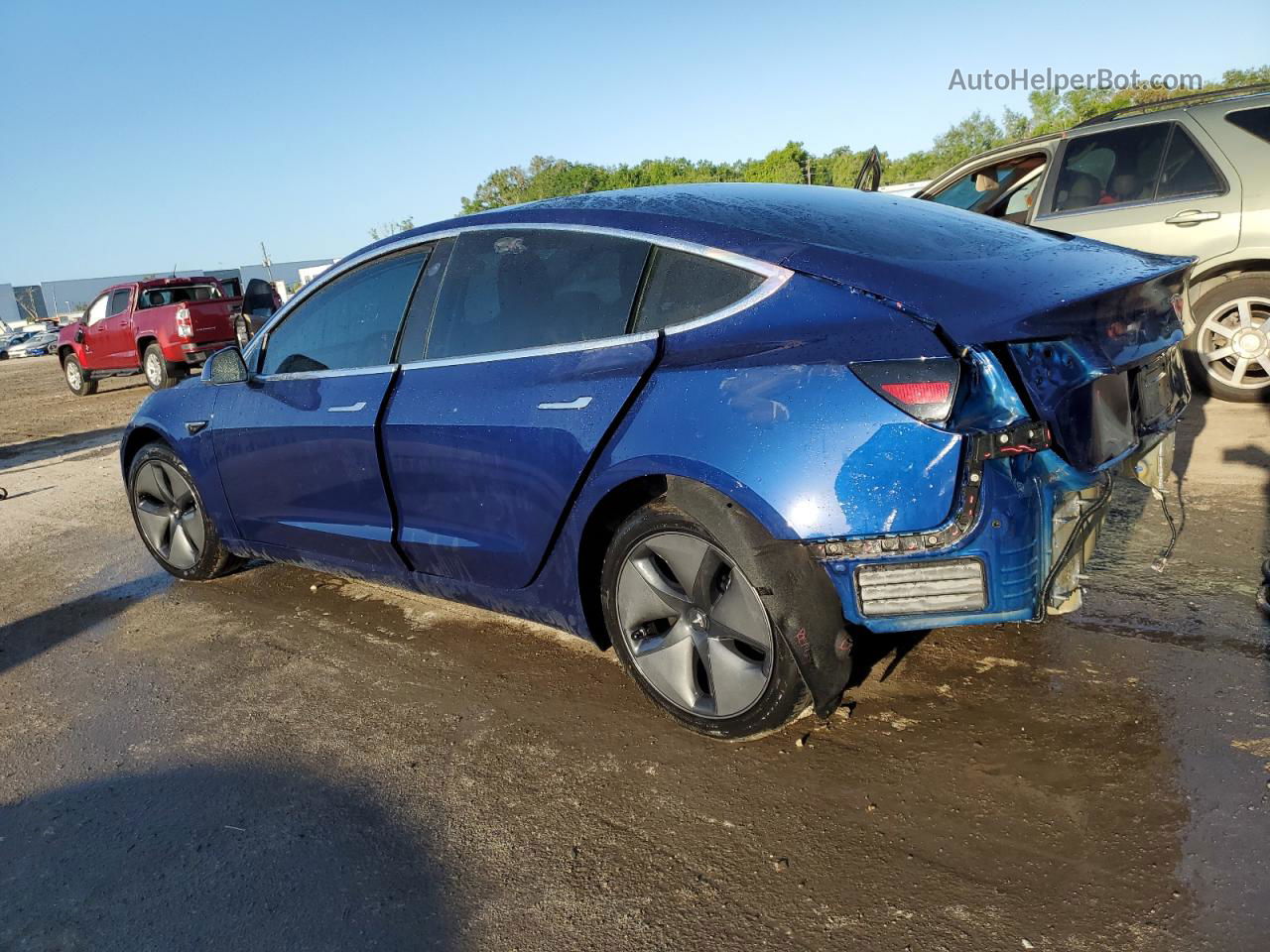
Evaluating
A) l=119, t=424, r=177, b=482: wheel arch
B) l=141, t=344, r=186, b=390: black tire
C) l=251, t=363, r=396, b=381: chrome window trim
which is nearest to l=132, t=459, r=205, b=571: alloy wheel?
l=119, t=424, r=177, b=482: wheel arch

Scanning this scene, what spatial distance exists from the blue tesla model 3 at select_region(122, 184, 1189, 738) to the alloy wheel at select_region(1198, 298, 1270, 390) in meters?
3.53

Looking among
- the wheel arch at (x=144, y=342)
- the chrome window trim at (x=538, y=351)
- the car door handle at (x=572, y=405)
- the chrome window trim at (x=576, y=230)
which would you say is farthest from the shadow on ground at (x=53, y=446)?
the car door handle at (x=572, y=405)

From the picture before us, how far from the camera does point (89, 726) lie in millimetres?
3424

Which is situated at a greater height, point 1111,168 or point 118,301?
point 118,301

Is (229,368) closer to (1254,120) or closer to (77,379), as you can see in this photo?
(1254,120)

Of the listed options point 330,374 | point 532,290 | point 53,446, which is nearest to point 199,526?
point 330,374

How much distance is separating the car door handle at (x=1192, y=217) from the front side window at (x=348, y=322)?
481 cm

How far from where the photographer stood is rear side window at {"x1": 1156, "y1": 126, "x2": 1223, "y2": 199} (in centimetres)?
585

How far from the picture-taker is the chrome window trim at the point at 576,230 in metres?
2.60

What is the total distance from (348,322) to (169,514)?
177 cm

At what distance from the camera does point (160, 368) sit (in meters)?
15.4

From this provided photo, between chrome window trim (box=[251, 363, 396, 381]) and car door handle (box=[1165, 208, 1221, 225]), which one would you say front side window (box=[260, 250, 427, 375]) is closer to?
chrome window trim (box=[251, 363, 396, 381])

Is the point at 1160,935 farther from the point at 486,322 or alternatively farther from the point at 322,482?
the point at 322,482

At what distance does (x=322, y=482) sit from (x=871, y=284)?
7.88 feet
